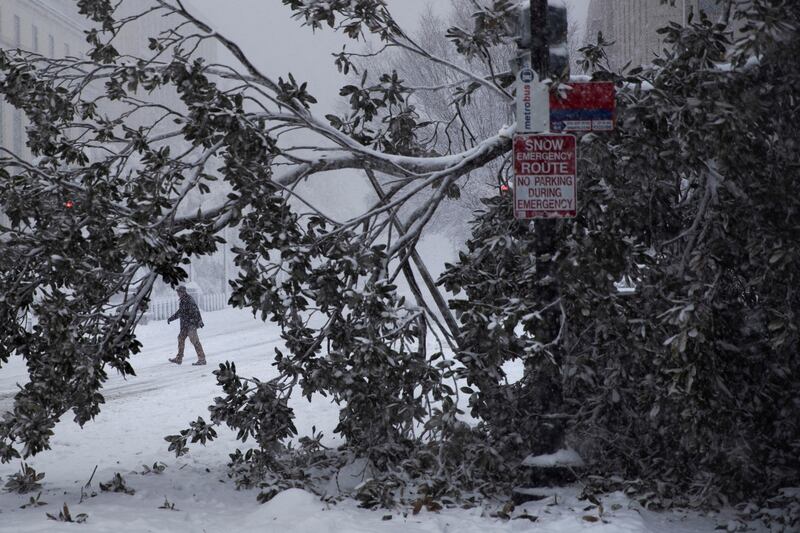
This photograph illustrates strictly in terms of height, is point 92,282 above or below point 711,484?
above

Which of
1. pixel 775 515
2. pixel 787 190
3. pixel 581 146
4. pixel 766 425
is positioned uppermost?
pixel 581 146

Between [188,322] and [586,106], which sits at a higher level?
[586,106]

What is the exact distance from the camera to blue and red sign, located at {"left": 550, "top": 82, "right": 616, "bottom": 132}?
238 inches

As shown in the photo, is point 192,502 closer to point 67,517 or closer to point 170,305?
point 67,517

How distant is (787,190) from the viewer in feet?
18.7

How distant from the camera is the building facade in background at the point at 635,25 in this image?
2520cm

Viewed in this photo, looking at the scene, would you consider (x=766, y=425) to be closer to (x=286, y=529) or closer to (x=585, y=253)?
(x=585, y=253)

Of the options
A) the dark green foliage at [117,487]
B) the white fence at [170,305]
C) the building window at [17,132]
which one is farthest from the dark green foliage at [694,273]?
the building window at [17,132]

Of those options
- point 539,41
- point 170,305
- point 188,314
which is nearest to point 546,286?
point 539,41

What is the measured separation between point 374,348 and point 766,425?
3.10 meters

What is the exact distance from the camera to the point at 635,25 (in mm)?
30328

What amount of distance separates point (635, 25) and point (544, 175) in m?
26.5

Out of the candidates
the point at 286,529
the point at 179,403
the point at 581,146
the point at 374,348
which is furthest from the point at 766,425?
the point at 179,403

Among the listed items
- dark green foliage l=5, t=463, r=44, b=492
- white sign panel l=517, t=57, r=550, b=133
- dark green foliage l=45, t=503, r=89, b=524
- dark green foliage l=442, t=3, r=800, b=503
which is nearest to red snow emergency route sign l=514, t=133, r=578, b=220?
white sign panel l=517, t=57, r=550, b=133
